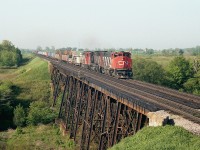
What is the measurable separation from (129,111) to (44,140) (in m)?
17.5

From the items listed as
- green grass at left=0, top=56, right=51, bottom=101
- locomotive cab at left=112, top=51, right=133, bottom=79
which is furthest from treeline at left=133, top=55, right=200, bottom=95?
green grass at left=0, top=56, right=51, bottom=101

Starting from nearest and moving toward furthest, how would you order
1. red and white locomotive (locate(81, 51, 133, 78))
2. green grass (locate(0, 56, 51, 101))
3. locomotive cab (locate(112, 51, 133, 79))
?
locomotive cab (locate(112, 51, 133, 79)) → red and white locomotive (locate(81, 51, 133, 78)) → green grass (locate(0, 56, 51, 101))

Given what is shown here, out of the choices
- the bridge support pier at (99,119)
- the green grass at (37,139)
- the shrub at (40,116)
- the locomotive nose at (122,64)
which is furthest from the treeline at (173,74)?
the green grass at (37,139)

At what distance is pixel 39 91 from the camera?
4991 centimetres

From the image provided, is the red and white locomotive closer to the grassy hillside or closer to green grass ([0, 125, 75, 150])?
the grassy hillside

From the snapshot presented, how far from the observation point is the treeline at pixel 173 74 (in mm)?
50138

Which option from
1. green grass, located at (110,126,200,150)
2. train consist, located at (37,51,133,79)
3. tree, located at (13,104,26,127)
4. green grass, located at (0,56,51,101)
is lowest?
tree, located at (13,104,26,127)

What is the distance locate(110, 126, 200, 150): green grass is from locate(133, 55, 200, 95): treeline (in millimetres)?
36749

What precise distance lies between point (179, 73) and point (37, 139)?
3256 cm

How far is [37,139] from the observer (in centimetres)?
3253

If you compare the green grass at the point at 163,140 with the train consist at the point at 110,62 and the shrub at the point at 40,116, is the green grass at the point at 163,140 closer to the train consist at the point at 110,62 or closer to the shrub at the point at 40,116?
the train consist at the point at 110,62

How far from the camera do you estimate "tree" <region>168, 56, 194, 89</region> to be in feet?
176

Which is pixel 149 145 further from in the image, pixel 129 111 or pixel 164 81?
pixel 164 81

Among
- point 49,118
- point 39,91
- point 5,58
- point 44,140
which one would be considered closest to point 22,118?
point 49,118
